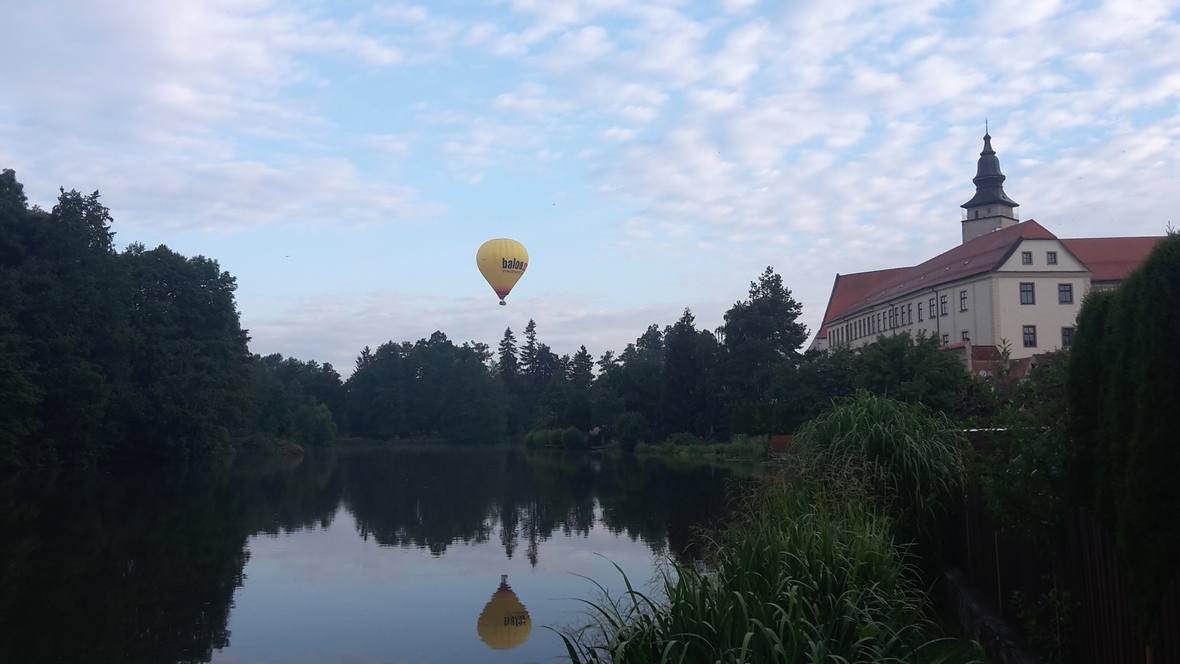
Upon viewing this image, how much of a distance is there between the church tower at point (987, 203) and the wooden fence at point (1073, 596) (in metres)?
70.4

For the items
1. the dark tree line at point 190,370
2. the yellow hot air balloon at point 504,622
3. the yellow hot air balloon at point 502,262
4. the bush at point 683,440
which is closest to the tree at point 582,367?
the dark tree line at point 190,370

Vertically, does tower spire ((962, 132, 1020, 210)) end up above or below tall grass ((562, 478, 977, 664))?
above

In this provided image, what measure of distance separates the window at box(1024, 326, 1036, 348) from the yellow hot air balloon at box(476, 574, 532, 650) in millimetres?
50264

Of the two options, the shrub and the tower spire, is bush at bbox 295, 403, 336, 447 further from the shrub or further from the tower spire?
the tower spire

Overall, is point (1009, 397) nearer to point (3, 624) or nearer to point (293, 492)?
point (3, 624)

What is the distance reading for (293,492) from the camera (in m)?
30.9

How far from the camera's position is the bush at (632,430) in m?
71.2

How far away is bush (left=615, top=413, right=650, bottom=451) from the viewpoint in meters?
71.2

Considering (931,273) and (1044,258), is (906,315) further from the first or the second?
(1044,258)

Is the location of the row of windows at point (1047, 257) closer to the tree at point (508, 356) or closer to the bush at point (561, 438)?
the bush at point (561, 438)

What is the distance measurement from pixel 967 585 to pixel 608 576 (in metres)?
5.51

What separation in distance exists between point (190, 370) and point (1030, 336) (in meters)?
43.7

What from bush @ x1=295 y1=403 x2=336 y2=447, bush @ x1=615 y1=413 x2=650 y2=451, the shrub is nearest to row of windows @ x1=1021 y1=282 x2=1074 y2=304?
bush @ x1=615 y1=413 x2=650 y2=451

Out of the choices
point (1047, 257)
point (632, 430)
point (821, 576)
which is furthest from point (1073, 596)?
point (632, 430)
